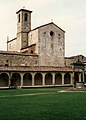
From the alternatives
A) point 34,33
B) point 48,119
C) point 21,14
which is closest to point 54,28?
point 34,33

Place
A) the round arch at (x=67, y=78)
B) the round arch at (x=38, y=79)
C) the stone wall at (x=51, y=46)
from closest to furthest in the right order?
the round arch at (x=38, y=79), the stone wall at (x=51, y=46), the round arch at (x=67, y=78)

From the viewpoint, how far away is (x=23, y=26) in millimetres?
58812

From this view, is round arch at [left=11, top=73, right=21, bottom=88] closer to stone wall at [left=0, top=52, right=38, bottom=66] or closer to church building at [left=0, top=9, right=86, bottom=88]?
church building at [left=0, top=9, right=86, bottom=88]

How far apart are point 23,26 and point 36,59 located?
925 cm

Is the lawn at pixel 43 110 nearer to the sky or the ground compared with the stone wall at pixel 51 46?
nearer to the ground

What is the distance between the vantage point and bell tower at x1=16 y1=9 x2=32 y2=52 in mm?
58531

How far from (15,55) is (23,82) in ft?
17.8

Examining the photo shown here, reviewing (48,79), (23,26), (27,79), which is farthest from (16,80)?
(23,26)

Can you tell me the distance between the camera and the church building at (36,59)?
4872 cm

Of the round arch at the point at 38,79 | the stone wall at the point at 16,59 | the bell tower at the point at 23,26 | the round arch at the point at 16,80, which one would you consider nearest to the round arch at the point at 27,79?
the round arch at the point at 38,79

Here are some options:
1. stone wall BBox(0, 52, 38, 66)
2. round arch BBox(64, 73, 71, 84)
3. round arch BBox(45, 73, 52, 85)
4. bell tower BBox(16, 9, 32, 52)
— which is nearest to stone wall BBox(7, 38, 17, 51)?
bell tower BBox(16, 9, 32, 52)

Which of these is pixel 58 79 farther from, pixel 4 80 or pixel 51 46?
pixel 4 80

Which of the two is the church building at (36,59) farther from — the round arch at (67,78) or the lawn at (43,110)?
the lawn at (43,110)

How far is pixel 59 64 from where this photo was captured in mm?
56812
